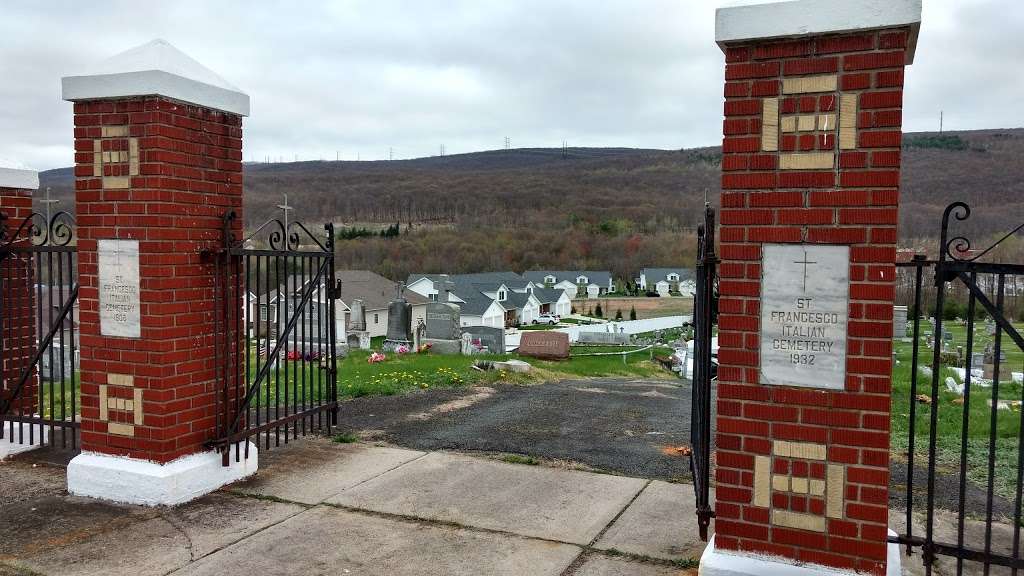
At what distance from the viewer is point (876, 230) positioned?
3152 mm

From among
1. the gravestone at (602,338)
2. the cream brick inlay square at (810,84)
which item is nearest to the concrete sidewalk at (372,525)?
the cream brick inlay square at (810,84)

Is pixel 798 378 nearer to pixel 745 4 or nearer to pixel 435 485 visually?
pixel 745 4

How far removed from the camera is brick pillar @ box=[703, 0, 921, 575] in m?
3.15

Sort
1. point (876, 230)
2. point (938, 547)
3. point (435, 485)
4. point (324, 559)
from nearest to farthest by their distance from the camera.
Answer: point (876, 230) → point (938, 547) → point (324, 559) → point (435, 485)

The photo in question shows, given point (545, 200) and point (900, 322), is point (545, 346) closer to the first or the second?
point (900, 322)

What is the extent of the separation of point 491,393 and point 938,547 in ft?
19.1

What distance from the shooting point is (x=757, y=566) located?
3.38 meters

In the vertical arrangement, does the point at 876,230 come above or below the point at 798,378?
above

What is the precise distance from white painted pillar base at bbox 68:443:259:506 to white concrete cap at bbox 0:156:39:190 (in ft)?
7.81

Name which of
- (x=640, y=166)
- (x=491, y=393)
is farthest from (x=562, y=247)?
(x=491, y=393)

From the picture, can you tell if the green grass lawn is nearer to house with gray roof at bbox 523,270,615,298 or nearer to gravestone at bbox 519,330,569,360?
gravestone at bbox 519,330,569,360

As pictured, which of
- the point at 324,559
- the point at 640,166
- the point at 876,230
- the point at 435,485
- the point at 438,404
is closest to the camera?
the point at 876,230

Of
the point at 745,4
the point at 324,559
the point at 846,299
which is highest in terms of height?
the point at 745,4

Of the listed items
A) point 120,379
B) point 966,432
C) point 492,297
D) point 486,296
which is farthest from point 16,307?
point 492,297
